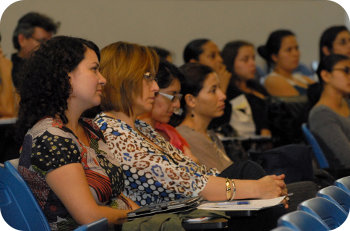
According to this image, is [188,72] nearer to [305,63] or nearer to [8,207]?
[8,207]

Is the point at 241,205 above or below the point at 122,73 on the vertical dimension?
below

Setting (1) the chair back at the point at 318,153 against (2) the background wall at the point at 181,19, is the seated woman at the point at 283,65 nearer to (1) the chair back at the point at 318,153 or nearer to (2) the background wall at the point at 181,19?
(2) the background wall at the point at 181,19

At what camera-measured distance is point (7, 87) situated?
153 inches

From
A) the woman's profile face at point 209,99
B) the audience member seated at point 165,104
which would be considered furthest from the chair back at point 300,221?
the woman's profile face at point 209,99

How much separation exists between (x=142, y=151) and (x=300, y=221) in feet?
3.08

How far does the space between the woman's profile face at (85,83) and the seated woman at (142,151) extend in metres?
0.23

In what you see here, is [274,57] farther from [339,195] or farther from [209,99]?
[339,195]

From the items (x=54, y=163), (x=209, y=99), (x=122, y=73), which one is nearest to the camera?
(x=54, y=163)

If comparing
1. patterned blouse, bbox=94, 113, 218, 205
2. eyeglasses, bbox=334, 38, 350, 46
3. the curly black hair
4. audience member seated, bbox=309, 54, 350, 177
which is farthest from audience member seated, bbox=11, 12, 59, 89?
eyeglasses, bbox=334, 38, 350, 46

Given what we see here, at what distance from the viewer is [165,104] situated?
9.46 feet

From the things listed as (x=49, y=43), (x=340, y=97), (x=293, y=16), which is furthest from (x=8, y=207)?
(x=293, y=16)

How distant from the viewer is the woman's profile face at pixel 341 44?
5266mm

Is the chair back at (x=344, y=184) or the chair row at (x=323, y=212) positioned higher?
the chair row at (x=323, y=212)

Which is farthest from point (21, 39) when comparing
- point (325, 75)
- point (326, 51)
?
point (326, 51)
